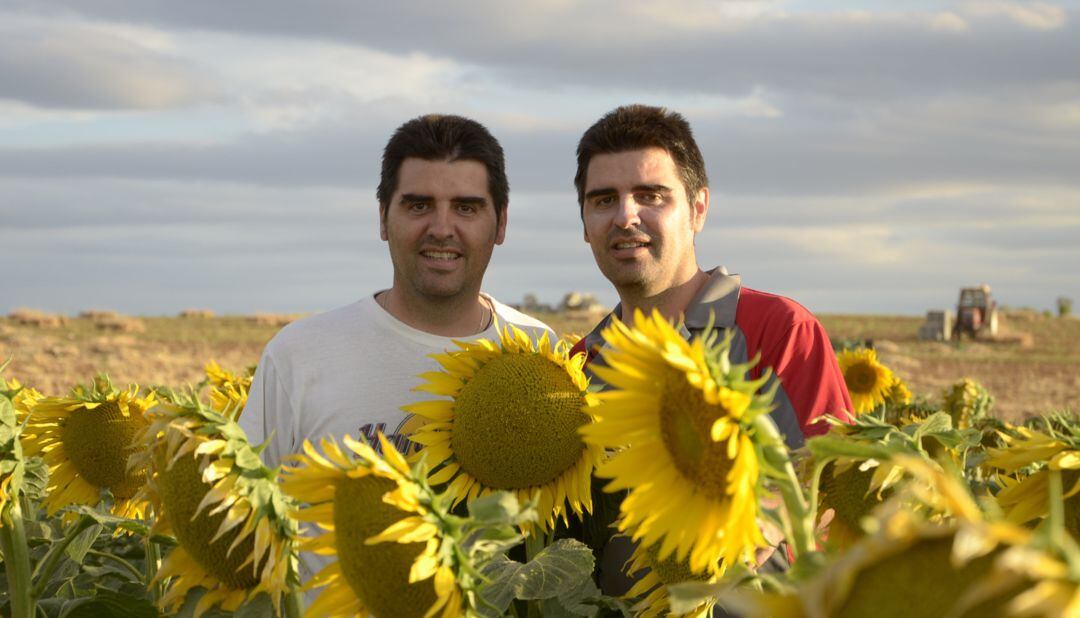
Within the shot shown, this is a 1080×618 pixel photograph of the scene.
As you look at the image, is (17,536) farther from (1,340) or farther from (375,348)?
(1,340)

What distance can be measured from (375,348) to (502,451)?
74.2 inches

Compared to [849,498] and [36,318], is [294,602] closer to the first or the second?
[849,498]

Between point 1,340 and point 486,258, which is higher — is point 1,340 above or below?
below

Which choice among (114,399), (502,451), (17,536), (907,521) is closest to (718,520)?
(907,521)

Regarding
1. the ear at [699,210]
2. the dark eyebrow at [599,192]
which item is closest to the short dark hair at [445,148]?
the dark eyebrow at [599,192]

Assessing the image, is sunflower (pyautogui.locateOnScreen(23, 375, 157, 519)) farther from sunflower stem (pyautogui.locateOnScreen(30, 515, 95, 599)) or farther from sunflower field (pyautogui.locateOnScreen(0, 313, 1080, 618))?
sunflower stem (pyautogui.locateOnScreen(30, 515, 95, 599))

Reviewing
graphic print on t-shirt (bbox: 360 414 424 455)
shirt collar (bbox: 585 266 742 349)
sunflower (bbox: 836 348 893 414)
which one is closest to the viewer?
graphic print on t-shirt (bbox: 360 414 424 455)

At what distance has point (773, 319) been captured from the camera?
3734 millimetres

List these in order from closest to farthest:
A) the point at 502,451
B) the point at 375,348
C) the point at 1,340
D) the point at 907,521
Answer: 1. the point at 907,521
2. the point at 502,451
3. the point at 375,348
4. the point at 1,340

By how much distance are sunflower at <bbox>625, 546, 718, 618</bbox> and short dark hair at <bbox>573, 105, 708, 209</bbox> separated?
207 cm

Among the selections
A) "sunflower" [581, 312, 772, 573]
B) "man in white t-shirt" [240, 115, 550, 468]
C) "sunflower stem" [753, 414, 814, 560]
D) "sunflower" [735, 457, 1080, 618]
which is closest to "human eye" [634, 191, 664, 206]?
"man in white t-shirt" [240, 115, 550, 468]

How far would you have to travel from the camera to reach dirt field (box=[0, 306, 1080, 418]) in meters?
20.5

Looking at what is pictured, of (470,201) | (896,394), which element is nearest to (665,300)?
(470,201)

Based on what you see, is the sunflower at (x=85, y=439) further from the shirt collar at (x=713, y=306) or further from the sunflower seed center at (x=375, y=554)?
the sunflower seed center at (x=375, y=554)
